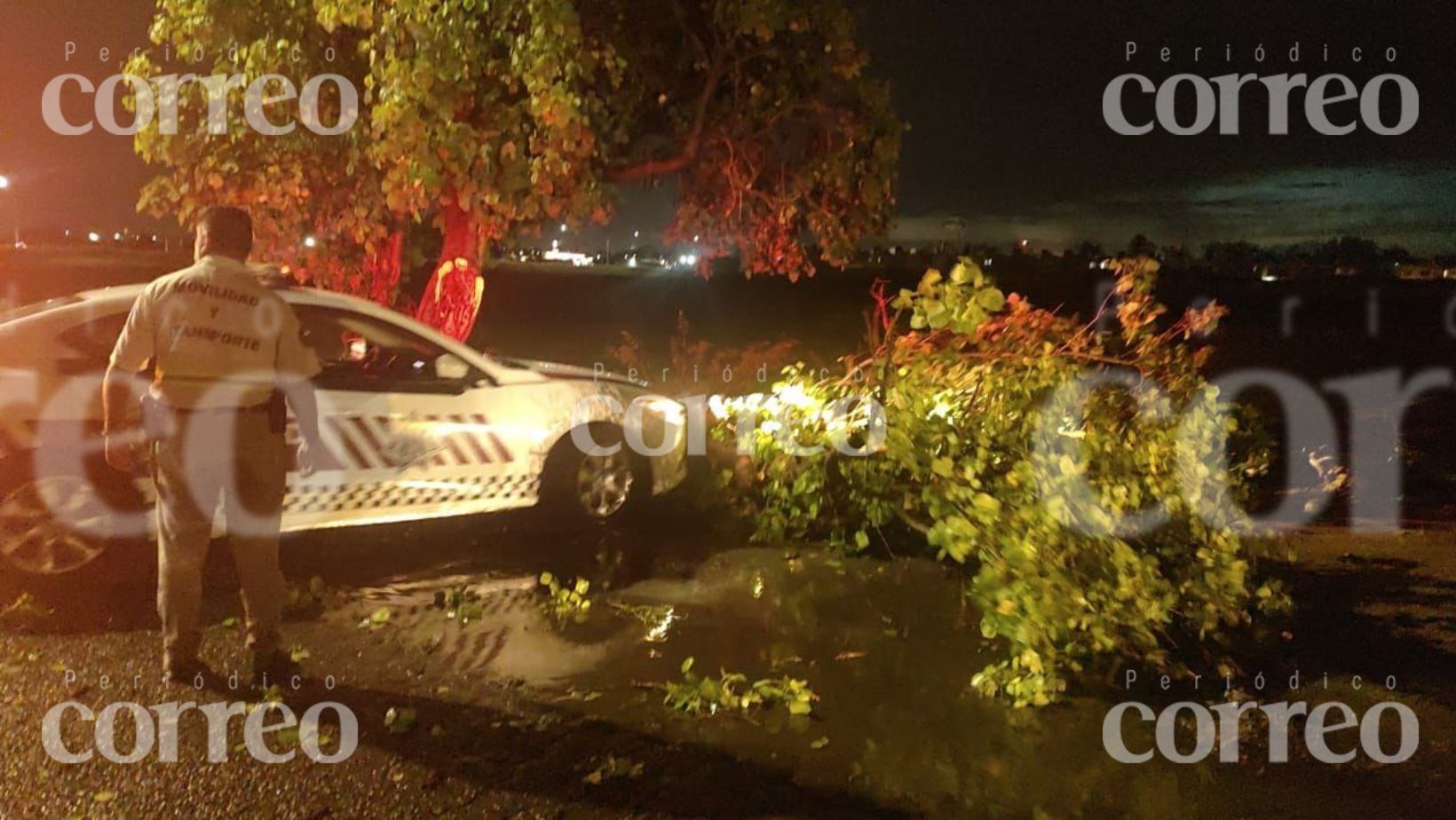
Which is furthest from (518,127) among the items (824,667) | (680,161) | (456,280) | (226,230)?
(824,667)

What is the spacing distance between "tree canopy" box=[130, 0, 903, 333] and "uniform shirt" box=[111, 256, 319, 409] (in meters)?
3.12

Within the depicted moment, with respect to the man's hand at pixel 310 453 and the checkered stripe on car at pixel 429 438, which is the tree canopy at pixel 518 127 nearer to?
the checkered stripe on car at pixel 429 438

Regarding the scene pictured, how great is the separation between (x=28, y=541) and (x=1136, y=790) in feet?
17.3

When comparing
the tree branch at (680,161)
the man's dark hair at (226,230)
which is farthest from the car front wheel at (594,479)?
the tree branch at (680,161)

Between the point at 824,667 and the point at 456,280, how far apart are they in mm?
5785

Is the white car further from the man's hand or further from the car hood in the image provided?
the man's hand

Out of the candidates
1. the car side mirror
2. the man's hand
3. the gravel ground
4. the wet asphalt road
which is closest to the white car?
the car side mirror

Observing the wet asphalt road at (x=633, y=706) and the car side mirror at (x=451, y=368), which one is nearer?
the wet asphalt road at (x=633, y=706)

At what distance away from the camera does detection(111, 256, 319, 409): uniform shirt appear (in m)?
4.29

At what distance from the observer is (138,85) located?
821cm

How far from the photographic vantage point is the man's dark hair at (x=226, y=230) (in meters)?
4.36

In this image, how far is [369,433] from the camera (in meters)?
6.13

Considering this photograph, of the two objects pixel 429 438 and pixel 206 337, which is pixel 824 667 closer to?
pixel 429 438

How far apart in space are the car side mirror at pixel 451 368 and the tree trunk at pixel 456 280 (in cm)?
311
